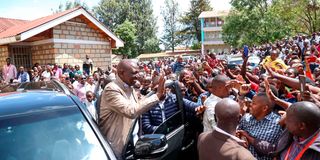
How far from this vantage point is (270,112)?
3.11 meters

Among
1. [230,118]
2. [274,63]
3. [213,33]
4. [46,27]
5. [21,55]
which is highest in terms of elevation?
[213,33]

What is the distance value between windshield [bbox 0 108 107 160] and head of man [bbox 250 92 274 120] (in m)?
1.59

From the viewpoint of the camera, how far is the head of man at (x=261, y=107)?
307 cm

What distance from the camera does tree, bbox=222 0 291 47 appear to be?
1507 inches

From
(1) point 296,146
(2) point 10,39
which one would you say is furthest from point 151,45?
(1) point 296,146

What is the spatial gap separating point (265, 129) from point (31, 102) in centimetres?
211

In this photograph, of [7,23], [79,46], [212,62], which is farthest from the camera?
[7,23]

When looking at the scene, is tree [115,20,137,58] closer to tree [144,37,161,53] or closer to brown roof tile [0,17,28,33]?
tree [144,37,161,53]

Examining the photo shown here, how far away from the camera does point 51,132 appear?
233 cm

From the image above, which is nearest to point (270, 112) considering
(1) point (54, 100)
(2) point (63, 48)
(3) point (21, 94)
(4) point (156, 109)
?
(4) point (156, 109)

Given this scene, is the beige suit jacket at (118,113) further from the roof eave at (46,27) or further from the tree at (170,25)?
the tree at (170,25)

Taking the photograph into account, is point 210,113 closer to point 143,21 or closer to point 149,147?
point 149,147

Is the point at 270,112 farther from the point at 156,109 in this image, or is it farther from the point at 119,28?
the point at 119,28

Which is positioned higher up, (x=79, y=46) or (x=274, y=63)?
(x=79, y=46)
